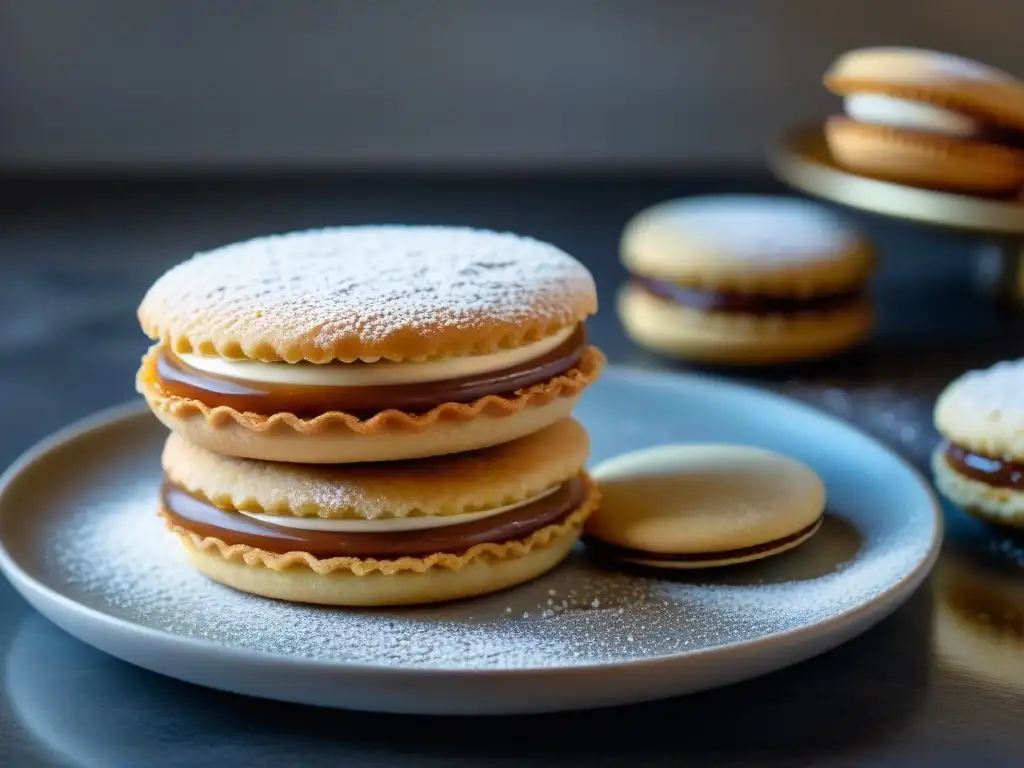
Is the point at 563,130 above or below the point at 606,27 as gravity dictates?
below

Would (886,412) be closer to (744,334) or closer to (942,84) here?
(744,334)

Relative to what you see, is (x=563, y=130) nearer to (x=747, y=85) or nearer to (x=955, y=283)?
(x=747, y=85)

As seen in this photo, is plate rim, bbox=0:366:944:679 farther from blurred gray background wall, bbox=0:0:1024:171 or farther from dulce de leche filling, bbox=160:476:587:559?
blurred gray background wall, bbox=0:0:1024:171

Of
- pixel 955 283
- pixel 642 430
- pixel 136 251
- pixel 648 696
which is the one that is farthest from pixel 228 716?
pixel 955 283

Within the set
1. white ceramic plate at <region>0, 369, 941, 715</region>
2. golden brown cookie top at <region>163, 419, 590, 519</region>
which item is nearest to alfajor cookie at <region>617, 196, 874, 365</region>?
white ceramic plate at <region>0, 369, 941, 715</region>

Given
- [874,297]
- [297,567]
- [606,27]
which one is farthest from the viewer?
[606,27]

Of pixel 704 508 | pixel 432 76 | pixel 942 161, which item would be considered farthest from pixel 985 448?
pixel 432 76

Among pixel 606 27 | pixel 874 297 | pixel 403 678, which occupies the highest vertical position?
pixel 606 27
